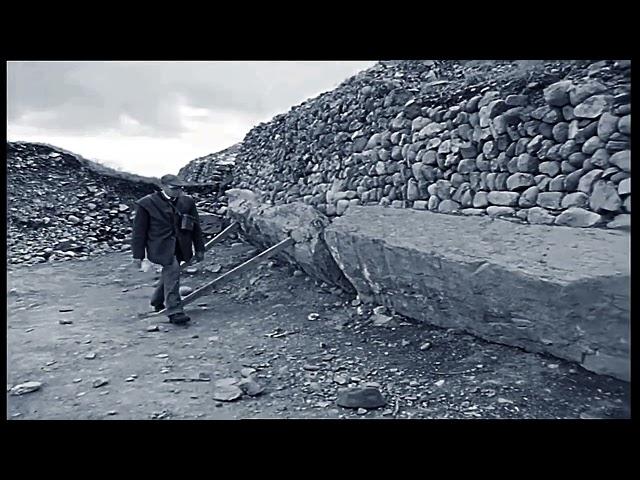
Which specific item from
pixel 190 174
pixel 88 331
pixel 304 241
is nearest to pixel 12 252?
pixel 190 174

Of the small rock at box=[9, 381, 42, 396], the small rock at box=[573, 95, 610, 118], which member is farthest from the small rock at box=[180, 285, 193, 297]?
the small rock at box=[573, 95, 610, 118]

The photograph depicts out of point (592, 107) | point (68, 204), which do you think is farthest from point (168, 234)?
point (68, 204)

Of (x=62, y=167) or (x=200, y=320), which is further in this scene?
(x=62, y=167)

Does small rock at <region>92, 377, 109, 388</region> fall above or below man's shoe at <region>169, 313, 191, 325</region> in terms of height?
below

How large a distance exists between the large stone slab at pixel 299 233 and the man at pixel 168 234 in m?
1.01

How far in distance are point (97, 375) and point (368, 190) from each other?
265cm

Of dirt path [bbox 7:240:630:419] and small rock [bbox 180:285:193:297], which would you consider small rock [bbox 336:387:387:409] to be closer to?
dirt path [bbox 7:240:630:419]

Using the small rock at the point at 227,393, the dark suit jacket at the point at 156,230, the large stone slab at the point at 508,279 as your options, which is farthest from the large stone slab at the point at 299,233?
the small rock at the point at 227,393

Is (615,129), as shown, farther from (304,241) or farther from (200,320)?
(200,320)

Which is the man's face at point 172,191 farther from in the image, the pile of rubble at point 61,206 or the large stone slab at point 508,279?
the pile of rubble at point 61,206

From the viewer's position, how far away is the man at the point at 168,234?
4.47m

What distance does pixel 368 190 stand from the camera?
15.7 ft

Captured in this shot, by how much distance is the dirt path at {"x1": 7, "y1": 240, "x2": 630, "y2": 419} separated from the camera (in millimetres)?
2834
